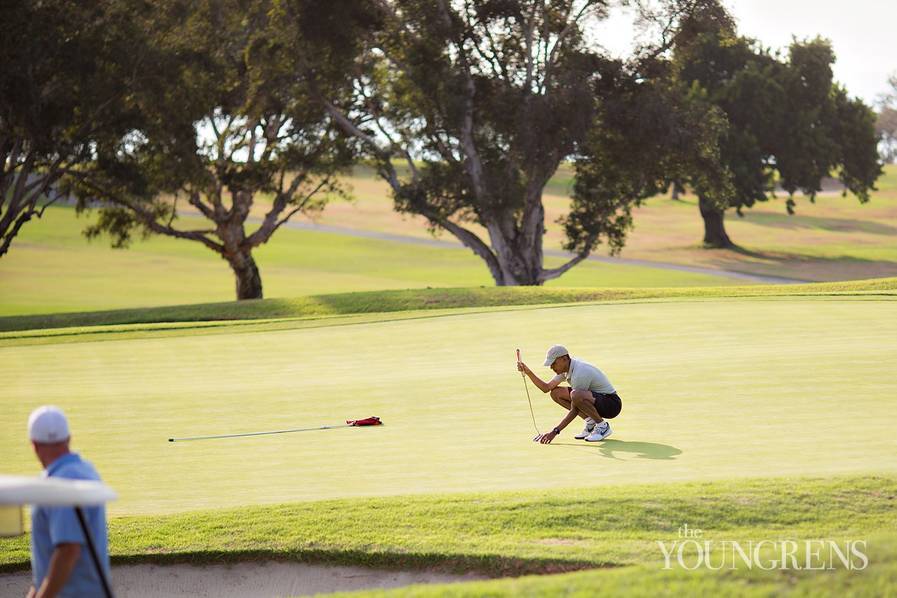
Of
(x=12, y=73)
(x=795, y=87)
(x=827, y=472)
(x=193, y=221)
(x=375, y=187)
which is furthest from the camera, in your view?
(x=375, y=187)

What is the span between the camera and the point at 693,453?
1157cm

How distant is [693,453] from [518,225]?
109 feet

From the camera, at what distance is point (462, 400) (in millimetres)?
15031

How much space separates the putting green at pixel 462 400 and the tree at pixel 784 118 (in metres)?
41.2

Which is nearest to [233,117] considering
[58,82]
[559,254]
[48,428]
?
[58,82]

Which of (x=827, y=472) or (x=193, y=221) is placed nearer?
(x=827, y=472)

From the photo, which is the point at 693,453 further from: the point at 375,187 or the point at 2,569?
the point at 375,187

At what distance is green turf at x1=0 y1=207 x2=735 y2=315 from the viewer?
52.6 m

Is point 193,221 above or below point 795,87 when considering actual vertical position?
Answer: below

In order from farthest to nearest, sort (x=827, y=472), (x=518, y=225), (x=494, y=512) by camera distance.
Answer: (x=518, y=225)
(x=827, y=472)
(x=494, y=512)

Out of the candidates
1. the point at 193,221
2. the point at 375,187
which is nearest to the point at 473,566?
the point at 193,221

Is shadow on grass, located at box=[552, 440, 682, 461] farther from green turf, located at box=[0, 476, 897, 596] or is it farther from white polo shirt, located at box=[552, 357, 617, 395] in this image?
green turf, located at box=[0, 476, 897, 596]

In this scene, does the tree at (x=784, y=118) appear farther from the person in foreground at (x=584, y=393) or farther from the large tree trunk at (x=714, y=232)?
the person in foreground at (x=584, y=393)

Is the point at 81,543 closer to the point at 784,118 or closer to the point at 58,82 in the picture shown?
the point at 58,82
